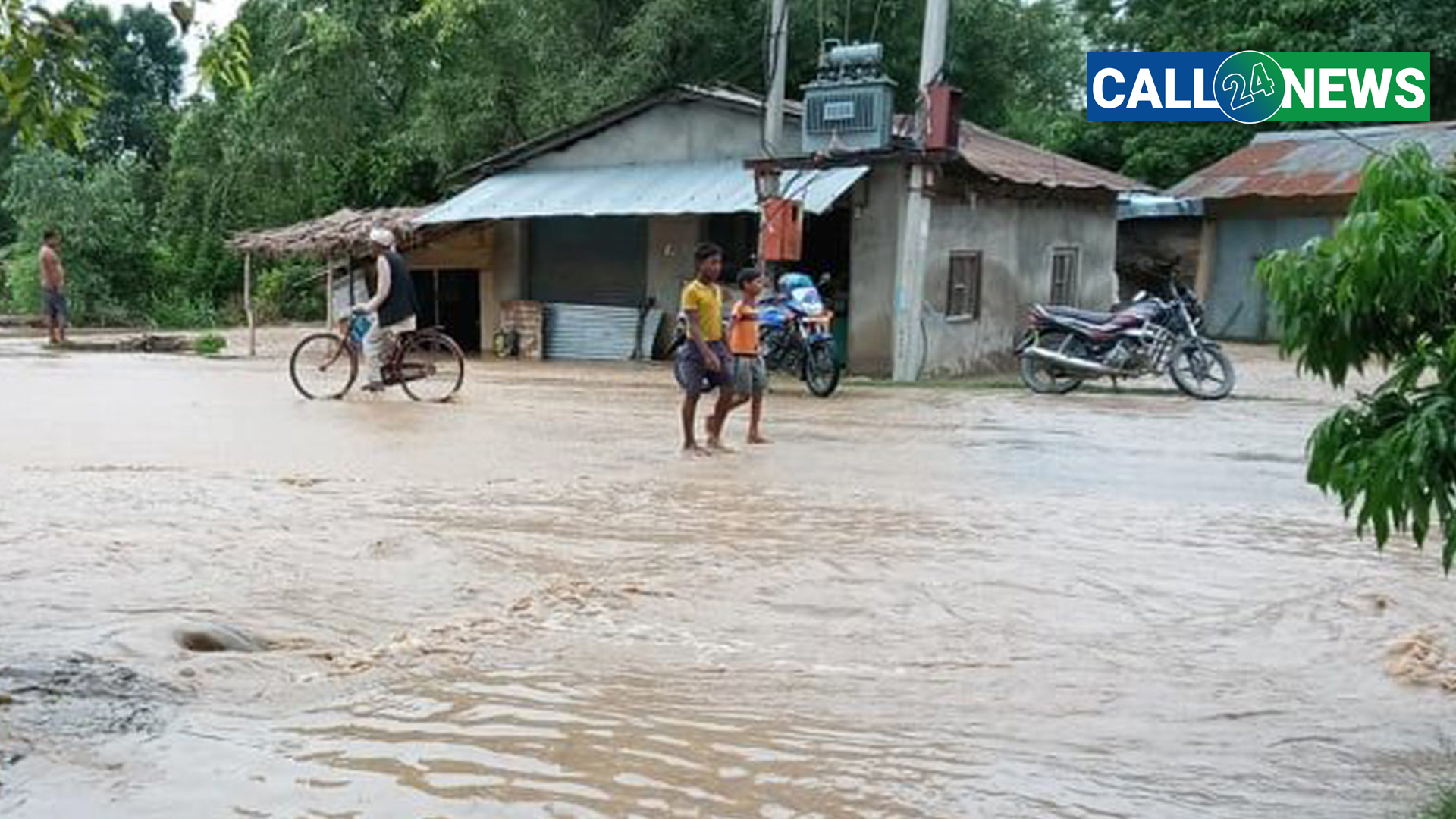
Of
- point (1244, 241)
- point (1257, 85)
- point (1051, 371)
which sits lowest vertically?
point (1051, 371)

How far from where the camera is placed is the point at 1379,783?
423 centimetres

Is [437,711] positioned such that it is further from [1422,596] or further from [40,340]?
[40,340]

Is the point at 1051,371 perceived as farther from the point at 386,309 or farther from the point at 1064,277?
the point at 386,309

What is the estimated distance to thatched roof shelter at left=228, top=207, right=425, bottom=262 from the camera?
2034cm

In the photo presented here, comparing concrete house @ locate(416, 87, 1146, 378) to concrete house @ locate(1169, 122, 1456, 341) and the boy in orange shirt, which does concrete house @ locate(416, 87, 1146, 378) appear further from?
the boy in orange shirt

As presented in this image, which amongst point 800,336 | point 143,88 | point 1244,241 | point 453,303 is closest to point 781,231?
point 800,336

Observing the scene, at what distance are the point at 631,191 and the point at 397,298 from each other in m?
6.64

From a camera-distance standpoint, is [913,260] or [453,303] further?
[453,303]

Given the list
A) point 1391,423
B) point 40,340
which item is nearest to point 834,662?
point 1391,423

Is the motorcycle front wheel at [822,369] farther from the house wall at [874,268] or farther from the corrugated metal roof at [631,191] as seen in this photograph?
the house wall at [874,268]

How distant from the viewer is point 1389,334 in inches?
125

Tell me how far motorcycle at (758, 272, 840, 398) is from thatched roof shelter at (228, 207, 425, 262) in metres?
7.32

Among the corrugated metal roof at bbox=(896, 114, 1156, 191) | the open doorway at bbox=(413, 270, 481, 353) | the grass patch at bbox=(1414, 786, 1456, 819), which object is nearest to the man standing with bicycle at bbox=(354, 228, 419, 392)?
the corrugated metal roof at bbox=(896, 114, 1156, 191)

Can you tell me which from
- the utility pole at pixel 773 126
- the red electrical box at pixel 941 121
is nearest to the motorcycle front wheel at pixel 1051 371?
the red electrical box at pixel 941 121
